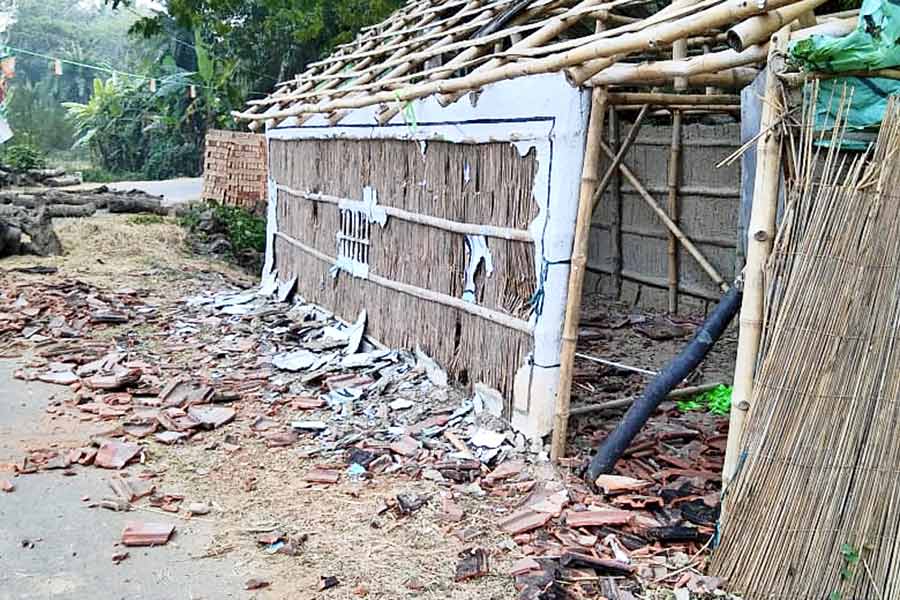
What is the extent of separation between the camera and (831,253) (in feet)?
11.2

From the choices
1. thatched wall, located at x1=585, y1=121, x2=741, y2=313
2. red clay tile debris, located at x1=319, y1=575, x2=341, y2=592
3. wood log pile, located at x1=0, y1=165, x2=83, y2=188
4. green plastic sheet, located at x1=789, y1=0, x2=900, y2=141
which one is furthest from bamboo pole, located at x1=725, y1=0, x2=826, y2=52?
wood log pile, located at x1=0, y1=165, x2=83, y2=188

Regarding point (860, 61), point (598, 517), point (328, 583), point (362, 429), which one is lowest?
point (328, 583)

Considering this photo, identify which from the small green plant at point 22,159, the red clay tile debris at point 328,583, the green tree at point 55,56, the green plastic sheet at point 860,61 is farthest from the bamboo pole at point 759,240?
the green tree at point 55,56

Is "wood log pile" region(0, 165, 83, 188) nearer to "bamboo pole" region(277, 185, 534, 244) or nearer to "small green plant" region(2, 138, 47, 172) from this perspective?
"small green plant" region(2, 138, 47, 172)

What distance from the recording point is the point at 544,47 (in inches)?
205

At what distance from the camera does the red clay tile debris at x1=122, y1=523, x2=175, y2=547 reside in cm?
440

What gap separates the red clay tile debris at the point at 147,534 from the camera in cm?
440

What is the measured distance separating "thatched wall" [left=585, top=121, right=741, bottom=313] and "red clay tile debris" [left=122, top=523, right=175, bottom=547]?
6035 mm

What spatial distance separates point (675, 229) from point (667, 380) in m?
4.28

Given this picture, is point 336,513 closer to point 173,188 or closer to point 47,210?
point 47,210

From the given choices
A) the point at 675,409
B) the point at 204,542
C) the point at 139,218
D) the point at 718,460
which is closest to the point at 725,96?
the point at 675,409

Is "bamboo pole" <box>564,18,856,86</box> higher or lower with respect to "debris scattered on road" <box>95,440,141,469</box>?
higher

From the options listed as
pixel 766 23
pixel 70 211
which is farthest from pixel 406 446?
pixel 70 211

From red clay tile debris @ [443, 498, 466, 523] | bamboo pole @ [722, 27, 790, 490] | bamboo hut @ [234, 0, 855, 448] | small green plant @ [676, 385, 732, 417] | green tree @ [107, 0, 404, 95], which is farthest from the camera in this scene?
green tree @ [107, 0, 404, 95]
